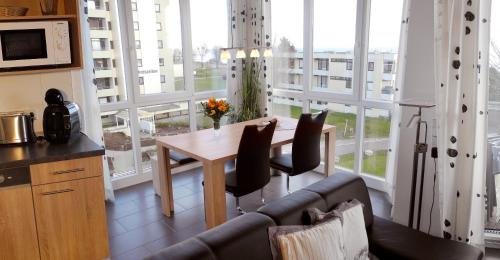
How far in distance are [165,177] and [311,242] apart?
83.5 inches

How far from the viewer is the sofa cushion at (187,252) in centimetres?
156

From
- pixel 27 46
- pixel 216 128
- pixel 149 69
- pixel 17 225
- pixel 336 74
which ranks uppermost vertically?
pixel 27 46

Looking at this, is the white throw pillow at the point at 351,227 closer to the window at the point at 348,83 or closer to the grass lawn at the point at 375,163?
the grass lawn at the point at 375,163

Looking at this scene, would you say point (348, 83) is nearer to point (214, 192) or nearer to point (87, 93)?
point (214, 192)

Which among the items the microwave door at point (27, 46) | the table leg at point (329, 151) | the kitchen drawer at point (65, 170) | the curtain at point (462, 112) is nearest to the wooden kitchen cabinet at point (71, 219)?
the kitchen drawer at point (65, 170)

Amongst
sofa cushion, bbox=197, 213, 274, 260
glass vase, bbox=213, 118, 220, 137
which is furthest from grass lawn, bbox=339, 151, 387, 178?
sofa cushion, bbox=197, 213, 274, 260

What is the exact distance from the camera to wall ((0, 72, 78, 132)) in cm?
301

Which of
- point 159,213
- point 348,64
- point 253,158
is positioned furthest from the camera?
point 348,64

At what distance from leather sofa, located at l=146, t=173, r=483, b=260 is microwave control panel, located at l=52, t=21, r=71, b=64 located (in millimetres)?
2067

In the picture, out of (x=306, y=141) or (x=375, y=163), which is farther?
(x=375, y=163)

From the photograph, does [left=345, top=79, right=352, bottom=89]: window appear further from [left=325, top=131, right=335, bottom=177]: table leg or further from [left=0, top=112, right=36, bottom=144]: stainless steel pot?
[left=0, top=112, right=36, bottom=144]: stainless steel pot

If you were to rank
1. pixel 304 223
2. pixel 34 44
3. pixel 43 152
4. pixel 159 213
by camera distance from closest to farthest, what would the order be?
1. pixel 304 223
2. pixel 43 152
3. pixel 34 44
4. pixel 159 213

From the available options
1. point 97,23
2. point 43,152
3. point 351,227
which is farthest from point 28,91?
point 351,227

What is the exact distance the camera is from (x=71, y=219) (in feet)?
8.59
